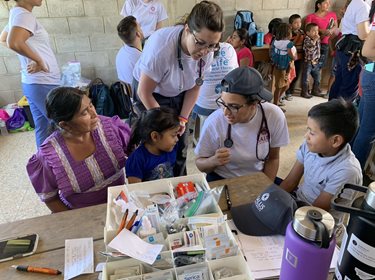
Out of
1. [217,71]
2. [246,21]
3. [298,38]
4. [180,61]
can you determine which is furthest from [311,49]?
[180,61]

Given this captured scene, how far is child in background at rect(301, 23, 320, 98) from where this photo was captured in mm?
3979

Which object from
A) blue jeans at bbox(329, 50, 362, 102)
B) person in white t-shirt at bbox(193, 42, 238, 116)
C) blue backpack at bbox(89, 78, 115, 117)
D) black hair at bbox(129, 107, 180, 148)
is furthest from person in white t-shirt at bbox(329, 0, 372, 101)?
blue backpack at bbox(89, 78, 115, 117)

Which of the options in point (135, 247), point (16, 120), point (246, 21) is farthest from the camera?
point (246, 21)

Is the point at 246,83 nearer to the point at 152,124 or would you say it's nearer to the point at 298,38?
the point at 152,124

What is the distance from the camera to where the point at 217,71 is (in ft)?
7.36

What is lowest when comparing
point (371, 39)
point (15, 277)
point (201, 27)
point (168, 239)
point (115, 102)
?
point (115, 102)

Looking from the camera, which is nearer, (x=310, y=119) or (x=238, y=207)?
(x=238, y=207)

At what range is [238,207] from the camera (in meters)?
1.00

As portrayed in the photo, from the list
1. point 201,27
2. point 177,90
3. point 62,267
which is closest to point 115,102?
point 177,90

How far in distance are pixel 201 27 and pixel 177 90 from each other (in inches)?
19.0

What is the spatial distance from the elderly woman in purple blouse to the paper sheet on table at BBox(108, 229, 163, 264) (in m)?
0.57

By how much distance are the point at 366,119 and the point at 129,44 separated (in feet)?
6.40

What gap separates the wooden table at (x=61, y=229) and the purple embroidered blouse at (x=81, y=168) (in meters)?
0.22

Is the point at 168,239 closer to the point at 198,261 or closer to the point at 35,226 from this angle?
the point at 198,261
